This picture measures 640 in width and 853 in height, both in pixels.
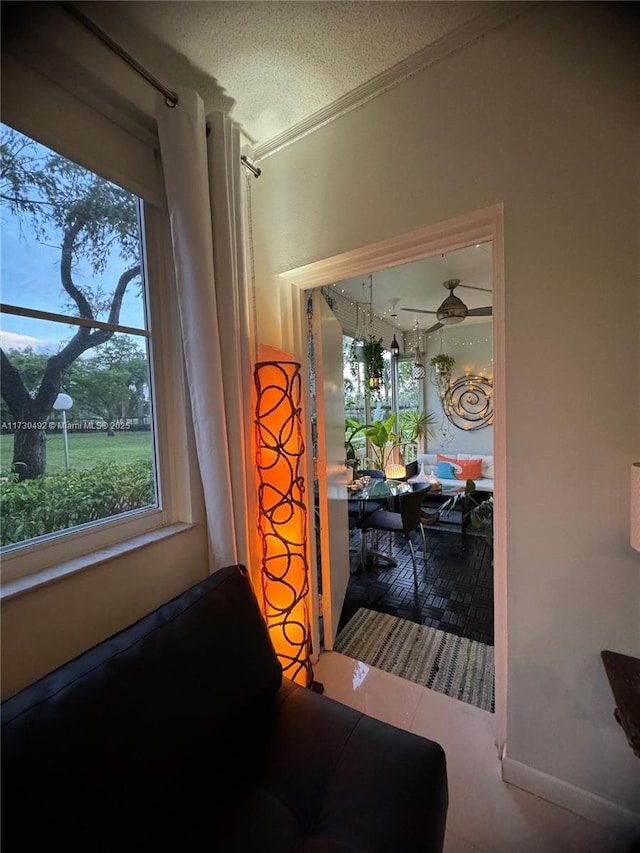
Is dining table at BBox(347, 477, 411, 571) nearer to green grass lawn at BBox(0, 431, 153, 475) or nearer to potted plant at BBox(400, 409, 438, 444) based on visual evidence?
green grass lawn at BBox(0, 431, 153, 475)

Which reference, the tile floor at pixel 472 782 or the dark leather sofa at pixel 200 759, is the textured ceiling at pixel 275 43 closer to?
the dark leather sofa at pixel 200 759

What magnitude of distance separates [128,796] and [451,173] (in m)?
1.99

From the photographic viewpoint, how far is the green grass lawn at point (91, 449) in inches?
36.0

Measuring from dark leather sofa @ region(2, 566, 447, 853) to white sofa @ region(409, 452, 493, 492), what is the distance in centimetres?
393

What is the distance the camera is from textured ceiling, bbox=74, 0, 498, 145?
40.1 inches

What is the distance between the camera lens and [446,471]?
Answer: 4863 millimetres

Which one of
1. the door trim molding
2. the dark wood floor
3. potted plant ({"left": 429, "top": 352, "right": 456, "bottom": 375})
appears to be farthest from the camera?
potted plant ({"left": 429, "top": 352, "right": 456, "bottom": 375})

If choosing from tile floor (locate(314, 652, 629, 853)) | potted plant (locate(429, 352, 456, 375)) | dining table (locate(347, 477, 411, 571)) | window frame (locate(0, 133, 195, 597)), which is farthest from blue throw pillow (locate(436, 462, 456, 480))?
window frame (locate(0, 133, 195, 597))

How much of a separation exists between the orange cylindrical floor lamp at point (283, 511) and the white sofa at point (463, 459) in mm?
3572

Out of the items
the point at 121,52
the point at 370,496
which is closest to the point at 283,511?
the point at 370,496

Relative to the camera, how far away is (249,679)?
0.96 meters

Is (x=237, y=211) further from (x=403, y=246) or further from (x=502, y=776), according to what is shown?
(x=502, y=776)

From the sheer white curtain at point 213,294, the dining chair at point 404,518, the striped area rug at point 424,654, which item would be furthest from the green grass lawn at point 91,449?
the dining chair at point 404,518

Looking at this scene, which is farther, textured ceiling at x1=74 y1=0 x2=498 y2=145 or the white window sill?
textured ceiling at x1=74 y1=0 x2=498 y2=145
